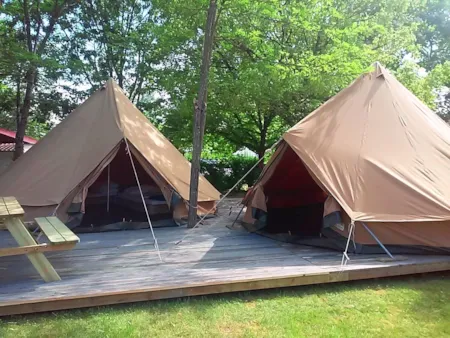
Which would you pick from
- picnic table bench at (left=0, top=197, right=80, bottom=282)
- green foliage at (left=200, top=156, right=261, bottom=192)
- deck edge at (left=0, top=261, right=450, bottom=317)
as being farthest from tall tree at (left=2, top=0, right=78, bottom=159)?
deck edge at (left=0, top=261, right=450, bottom=317)

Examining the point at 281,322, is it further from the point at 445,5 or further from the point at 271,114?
the point at 445,5

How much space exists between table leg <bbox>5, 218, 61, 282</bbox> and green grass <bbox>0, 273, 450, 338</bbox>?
558 mm

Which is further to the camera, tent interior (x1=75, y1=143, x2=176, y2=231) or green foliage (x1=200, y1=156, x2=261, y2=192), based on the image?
green foliage (x1=200, y1=156, x2=261, y2=192)

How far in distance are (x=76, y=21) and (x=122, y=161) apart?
8441 mm

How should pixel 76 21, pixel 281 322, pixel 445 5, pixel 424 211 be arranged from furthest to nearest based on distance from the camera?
pixel 445 5
pixel 76 21
pixel 424 211
pixel 281 322

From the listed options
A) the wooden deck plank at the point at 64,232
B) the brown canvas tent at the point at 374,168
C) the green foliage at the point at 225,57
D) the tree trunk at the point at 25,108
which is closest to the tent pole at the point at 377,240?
the brown canvas tent at the point at 374,168

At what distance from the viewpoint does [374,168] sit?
15.5 feet

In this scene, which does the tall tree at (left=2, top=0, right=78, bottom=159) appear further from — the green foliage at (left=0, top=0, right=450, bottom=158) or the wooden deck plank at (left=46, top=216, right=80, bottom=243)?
the wooden deck plank at (left=46, top=216, right=80, bottom=243)

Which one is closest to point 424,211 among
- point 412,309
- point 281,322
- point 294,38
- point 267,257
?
point 412,309

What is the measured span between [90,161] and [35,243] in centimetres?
262

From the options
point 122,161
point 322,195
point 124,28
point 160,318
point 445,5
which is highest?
point 445,5

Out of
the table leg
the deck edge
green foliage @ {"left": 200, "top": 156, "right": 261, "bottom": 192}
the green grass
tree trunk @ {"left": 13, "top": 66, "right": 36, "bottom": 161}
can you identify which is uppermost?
tree trunk @ {"left": 13, "top": 66, "right": 36, "bottom": 161}

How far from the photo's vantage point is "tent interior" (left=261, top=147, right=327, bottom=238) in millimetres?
5938

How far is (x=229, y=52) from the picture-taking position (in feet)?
31.5
